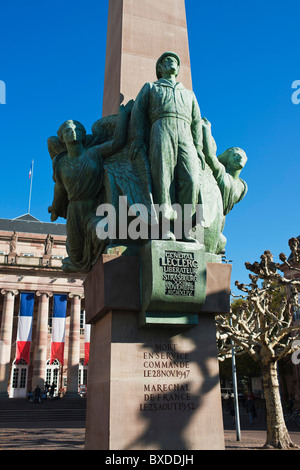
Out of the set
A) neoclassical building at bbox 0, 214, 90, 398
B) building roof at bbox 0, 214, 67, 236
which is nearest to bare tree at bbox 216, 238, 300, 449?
neoclassical building at bbox 0, 214, 90, 398

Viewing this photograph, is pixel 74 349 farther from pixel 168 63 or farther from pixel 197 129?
pixel 168 63

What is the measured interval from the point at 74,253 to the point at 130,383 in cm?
204

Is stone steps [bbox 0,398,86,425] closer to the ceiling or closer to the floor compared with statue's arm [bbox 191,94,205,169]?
closer to the floor

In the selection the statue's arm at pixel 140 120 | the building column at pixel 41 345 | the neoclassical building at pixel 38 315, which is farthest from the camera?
the neoclassical building at pixel 38 315

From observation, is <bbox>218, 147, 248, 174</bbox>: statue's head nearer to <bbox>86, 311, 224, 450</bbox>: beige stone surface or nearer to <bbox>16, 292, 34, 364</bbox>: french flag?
<bbox>86, 311, 224, 450</bbox>: beige stone surface

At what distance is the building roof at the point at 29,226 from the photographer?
64.8 m

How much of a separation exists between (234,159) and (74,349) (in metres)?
48.7

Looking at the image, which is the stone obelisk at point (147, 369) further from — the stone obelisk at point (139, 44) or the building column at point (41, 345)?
the building column at point (41, 345)

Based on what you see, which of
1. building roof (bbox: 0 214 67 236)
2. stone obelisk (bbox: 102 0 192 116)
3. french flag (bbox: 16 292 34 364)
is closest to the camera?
stone obelisk (bbox: 102 0 192 116)

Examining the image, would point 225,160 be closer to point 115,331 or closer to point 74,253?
point 74,253

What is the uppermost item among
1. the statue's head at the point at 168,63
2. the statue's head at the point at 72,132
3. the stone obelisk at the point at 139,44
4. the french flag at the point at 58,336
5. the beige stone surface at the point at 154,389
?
the french flag at the point at 58,336

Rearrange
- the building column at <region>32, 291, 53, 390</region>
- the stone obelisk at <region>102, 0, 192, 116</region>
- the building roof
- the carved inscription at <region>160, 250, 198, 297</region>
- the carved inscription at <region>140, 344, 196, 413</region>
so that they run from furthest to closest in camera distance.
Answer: the building roof → the building column at <region>32, 291, 53, 390</region> → the stone obelisk at <region>102, 0, 192, 116</region> → the carved inscription at <region>160, 250, 198, 297</region> → the carved inscription at <region>140, 344, 196, 413</region>

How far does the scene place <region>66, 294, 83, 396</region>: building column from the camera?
4846 cm

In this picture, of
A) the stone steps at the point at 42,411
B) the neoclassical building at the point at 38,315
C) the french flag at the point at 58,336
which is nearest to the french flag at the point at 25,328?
the neoclassical building at the point at 38,315
